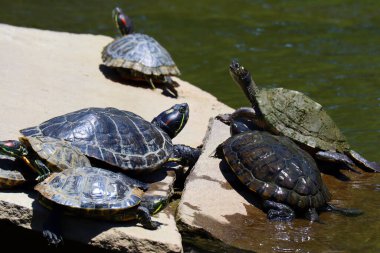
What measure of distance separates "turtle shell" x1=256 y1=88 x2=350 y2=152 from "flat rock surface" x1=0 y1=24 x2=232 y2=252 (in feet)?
2.82

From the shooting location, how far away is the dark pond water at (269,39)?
35.8 ft

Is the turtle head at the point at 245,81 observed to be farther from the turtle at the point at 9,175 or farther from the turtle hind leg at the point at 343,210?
the turtle at the point at 9,175

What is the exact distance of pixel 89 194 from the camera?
5.14 m

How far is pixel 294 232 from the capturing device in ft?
19.6

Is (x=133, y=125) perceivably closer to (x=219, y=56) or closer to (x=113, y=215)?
(x=113, y=215)

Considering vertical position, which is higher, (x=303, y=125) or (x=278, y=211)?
(x=303, y=125)

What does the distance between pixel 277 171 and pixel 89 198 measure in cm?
187

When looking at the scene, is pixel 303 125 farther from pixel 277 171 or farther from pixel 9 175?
pixel 9 175

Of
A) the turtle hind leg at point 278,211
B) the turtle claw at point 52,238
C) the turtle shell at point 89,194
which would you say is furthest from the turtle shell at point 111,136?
the turtle hind leg at point 278,211

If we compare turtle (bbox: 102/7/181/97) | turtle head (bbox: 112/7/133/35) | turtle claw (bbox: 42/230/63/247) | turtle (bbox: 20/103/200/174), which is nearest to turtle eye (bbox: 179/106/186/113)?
turtle (bbox: 20/103/200/174)

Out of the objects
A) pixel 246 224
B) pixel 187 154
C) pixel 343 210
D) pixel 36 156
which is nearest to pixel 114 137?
pixel 36 156

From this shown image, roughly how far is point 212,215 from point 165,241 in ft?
2.82

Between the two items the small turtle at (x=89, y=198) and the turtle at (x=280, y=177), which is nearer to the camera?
the small turtle at (x=89, y=198)

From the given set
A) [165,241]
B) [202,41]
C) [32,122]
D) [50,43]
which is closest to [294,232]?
[165,241]
